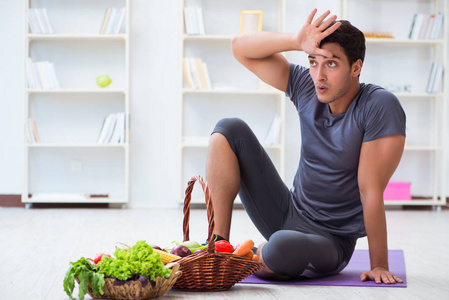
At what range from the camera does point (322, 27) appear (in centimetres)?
183

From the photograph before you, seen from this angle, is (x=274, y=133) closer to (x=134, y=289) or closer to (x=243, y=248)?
(x=243, y=248)

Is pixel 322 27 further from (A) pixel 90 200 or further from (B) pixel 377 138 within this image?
(A) pixel 90 200

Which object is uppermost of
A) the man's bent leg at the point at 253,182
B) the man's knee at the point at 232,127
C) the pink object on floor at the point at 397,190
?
the man's knee at the point at 232,127

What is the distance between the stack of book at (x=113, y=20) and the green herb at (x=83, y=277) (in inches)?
130

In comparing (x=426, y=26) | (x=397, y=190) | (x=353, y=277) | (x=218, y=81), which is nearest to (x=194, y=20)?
(x=218, y=81)

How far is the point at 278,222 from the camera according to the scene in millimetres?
2070

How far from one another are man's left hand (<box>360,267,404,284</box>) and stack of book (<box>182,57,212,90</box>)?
292 cm

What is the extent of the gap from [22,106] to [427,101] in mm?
3230

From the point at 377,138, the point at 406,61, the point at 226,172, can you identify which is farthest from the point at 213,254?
the point at 406,61

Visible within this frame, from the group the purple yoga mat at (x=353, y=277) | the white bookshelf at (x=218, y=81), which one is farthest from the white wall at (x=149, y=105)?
the purple yoga mat at (x=353, y=277)

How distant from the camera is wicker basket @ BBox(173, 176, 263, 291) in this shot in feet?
5.45

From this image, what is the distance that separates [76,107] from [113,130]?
1.33ft

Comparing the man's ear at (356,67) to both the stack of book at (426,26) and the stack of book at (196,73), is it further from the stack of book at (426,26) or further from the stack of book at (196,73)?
the stack of book at (426,26)

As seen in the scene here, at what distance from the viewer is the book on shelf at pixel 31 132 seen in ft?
14.9
